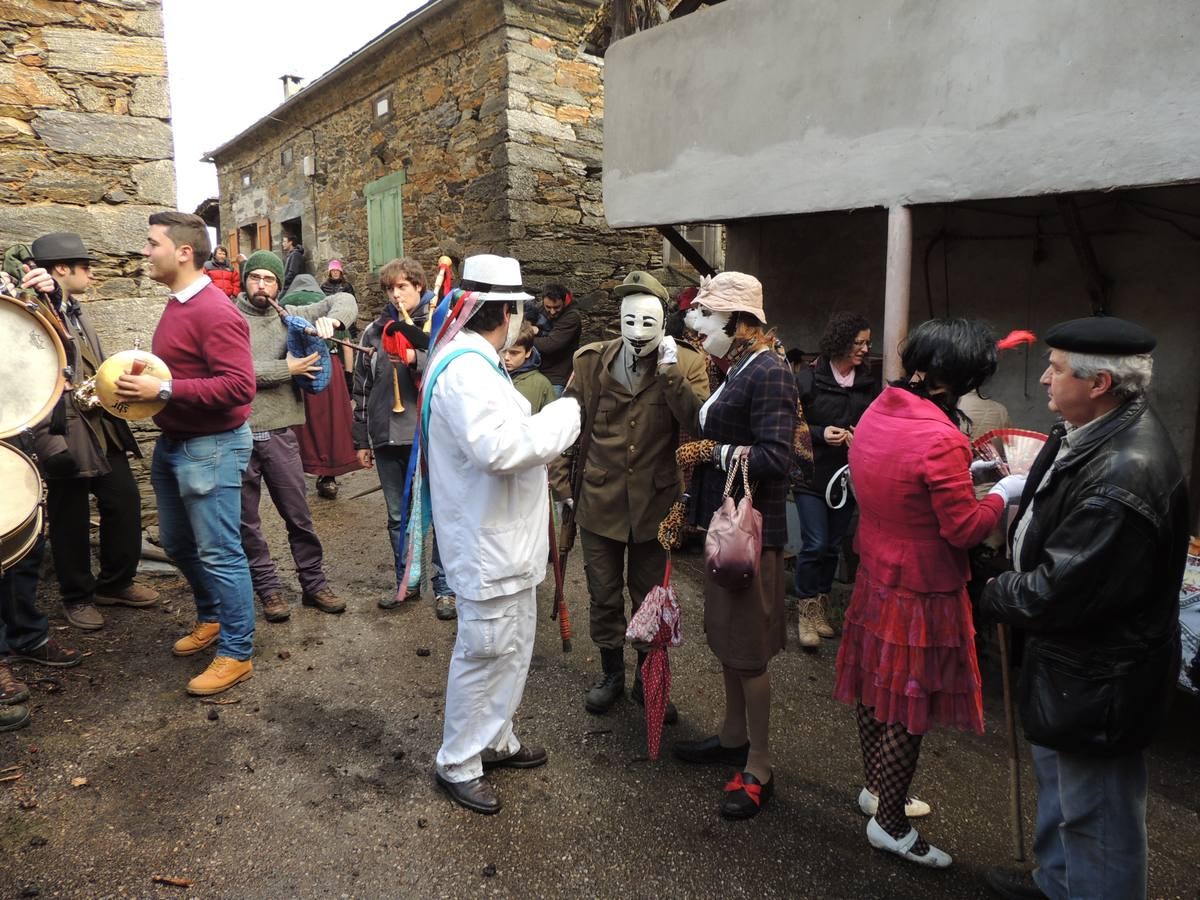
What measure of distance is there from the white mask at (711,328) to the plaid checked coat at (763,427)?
5.2 inches

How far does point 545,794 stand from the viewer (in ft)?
9.61

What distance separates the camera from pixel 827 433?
4.47 metres

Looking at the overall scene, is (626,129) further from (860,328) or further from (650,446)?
(650,446)

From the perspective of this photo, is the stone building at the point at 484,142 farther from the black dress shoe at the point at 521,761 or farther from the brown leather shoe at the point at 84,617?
the black dress shoe at the point at 521,761

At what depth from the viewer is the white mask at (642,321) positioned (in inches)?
123

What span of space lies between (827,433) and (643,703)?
1.88m

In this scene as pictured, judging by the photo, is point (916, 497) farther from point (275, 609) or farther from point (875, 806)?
point (275, 609)

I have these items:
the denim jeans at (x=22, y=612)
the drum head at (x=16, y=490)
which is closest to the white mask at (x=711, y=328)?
the drum head at (x=16, y=490)

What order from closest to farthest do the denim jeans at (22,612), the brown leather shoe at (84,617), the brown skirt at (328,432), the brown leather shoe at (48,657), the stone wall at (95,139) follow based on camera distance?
1. the denim jeans at (22,612)
2. the brown leather shoe at (48,657)
3. the brown leather shoe at (84,617)
4. the stone wall at (95,139)
5. the brown skirt at (328,432)

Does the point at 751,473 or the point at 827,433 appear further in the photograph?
the point at 827,433

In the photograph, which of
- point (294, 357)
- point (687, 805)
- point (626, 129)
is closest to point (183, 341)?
point (294, 357)

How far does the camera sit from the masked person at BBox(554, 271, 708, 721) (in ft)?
10.5

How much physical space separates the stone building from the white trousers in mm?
6271

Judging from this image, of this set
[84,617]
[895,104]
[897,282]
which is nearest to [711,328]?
[897,282]
